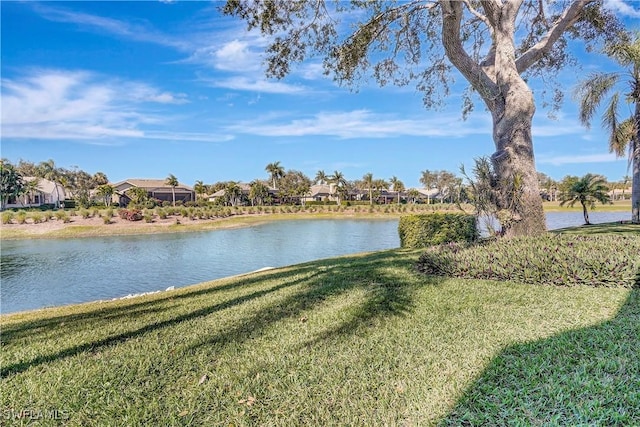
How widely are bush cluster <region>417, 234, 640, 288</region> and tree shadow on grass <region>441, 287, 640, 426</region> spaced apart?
6.38 feet

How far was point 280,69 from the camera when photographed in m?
8.96

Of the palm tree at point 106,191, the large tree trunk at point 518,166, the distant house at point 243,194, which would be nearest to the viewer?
the large tree trunk at point 518,166

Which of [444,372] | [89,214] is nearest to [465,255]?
[444,372]

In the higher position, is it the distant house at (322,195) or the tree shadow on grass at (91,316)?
the distant house at (322,195)

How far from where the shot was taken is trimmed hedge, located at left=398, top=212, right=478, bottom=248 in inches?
436

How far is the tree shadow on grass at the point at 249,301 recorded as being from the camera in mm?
3729

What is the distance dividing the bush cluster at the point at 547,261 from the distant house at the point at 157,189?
58177 millimetres

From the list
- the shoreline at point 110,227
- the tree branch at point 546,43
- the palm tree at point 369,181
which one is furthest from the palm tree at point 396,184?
the tree branch at point 546,43

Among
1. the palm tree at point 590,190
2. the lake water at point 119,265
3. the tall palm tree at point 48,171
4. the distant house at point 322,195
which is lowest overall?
the lake water at point 119,265

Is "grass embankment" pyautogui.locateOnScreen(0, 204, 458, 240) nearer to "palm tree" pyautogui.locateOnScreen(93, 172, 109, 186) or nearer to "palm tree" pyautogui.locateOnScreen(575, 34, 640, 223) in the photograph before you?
"palm tree" pyautogui.locateOnScreen(575, 34, 640, 223)

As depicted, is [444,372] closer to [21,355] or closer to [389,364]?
[389,364]

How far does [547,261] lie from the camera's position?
5172 millimetres

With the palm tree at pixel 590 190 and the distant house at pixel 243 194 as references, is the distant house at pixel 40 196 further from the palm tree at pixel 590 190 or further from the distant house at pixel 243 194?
the palm tree at pixel 590 190

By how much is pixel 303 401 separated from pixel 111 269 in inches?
591
